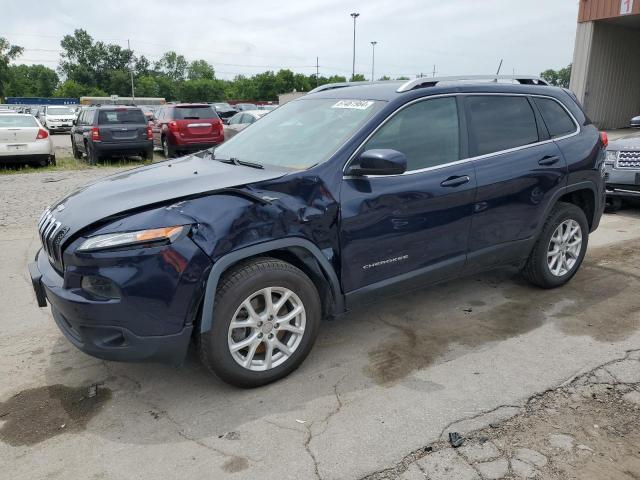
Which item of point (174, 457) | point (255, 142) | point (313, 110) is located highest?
point (313, 110)

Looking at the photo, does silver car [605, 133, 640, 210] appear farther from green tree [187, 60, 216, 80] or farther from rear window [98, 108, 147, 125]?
green tree [187, 60, 216, 80]

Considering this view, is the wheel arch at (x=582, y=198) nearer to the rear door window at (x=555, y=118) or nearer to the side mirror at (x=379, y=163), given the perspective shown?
the rear door window at (x=555, y=118)

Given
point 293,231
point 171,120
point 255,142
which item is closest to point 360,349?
point 293,231

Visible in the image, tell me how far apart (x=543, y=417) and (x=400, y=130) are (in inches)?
78.7

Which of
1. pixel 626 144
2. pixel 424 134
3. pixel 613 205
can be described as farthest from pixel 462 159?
pixel 613 205

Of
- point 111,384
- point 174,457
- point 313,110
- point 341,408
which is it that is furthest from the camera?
point 313,110

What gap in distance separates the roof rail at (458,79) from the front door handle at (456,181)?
71 centimetres

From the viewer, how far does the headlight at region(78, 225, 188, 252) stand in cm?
265

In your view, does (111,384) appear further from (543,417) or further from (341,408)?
(543,417)

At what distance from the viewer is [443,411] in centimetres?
287

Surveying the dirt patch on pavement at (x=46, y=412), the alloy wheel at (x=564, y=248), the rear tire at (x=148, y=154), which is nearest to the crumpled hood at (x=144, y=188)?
the dirt patch on pavement at (x=46, y=412)

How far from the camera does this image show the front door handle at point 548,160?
423 centimetres

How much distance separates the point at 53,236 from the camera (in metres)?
2.94

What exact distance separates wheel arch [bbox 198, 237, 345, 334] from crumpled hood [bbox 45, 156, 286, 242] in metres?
0.41
